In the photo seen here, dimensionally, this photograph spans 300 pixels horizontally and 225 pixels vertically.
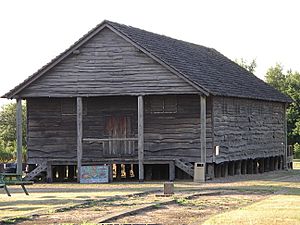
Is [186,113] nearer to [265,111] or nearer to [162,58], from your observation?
[162,58]

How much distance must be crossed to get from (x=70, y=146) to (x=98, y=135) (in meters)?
1.47

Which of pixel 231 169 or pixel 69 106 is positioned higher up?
pixel 69 106

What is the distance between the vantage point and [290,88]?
90.2 metres

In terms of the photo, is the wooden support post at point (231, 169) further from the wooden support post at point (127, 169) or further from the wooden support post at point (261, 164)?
the wooden support post at point (261, 164)

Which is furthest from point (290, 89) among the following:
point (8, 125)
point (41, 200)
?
point (41, 200)

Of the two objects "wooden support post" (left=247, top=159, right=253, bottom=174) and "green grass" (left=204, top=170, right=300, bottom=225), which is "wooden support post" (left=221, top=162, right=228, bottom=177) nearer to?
"wooden support post" (left=247, top=159, right=253, bottom=174)

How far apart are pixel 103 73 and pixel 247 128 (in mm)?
9807

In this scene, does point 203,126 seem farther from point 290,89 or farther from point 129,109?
point 290,89

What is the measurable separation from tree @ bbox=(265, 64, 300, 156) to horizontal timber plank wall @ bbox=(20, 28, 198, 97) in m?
29.4

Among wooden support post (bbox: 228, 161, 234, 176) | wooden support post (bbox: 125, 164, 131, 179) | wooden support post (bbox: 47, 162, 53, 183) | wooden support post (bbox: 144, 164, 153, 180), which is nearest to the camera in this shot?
wooden support post (bbox: 47, 162, 53, 183)

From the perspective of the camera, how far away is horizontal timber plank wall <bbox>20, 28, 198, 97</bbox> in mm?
39906

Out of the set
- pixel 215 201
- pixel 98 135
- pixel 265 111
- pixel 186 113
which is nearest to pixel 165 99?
pixel 186 113

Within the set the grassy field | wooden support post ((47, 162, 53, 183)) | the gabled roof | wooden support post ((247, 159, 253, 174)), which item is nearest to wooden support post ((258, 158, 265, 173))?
wooden support post ((247, 159, 253, 174))

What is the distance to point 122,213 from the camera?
2097 centimetres
